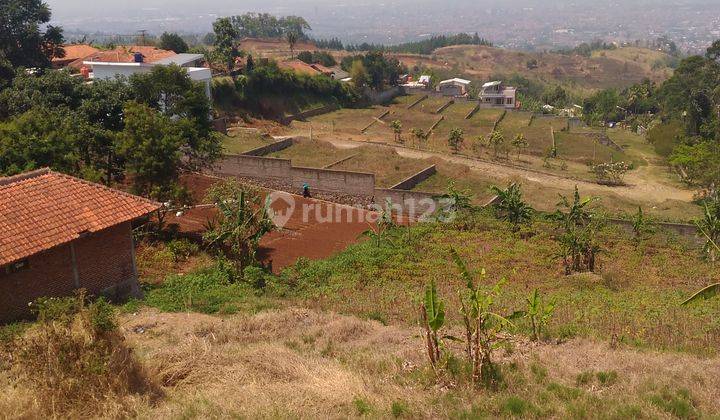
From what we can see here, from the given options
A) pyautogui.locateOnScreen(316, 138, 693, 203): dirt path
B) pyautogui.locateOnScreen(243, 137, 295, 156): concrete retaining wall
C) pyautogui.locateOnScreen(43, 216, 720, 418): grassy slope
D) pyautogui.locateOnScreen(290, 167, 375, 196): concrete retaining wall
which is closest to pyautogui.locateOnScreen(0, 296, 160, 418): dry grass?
pyautogui.locateOnScreen(43, 216, 720, 418): grassy slope

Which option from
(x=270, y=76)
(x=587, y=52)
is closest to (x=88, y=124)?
(x=270, y=76)

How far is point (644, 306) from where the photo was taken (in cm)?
1544

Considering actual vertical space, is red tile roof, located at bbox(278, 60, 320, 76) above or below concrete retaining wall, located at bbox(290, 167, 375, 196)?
above

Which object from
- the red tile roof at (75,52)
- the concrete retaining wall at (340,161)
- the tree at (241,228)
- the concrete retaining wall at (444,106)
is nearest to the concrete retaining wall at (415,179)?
the concrete retaining wall at (340,161)

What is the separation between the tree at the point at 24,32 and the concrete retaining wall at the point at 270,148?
58.9ft

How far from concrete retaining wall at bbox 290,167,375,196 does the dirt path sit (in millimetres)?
10198

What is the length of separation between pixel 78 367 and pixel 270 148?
30.0 meters

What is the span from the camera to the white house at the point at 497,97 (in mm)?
73312

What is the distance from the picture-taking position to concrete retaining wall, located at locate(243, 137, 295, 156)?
118ft

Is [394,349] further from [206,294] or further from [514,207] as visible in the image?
[514,207]

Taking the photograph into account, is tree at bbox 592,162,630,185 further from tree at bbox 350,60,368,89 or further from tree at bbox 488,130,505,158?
tree at bbox 350,60,368,89

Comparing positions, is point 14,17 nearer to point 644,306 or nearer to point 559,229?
point 559,229

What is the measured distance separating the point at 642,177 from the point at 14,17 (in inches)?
1673

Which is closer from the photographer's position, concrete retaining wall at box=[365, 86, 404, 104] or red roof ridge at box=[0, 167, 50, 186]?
red roof ridge at box=[0, 167, 50, 186]
